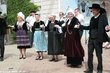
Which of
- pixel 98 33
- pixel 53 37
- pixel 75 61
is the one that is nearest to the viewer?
pixel 98 33

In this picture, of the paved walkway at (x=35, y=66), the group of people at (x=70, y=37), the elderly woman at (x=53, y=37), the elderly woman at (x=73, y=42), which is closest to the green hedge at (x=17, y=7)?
the paved walkway at (x=35, y=66)

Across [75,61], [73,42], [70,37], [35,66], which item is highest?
[70,37]

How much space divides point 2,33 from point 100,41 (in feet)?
14.3

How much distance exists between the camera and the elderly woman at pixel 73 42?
40.4 feet

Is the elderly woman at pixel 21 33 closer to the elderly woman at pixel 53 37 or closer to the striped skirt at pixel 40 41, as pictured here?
the striped skirt at pixel 40 41

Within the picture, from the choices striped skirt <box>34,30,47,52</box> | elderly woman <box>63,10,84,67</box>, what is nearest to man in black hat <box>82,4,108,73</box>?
elderly woman <box>63,10,84,67</box>

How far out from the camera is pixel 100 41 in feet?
36.2

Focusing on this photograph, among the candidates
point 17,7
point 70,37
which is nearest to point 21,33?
point 70,37

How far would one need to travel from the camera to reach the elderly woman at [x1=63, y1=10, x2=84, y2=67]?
12312mm

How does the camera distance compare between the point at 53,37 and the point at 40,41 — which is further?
the point at 40,41

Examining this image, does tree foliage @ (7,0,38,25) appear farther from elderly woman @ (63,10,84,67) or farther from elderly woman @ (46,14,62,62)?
elderly woman @ (63,10,84,67)

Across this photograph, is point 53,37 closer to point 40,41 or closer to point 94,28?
point 40,41

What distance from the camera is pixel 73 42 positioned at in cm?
1232

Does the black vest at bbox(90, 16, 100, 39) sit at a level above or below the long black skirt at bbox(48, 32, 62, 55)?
above
